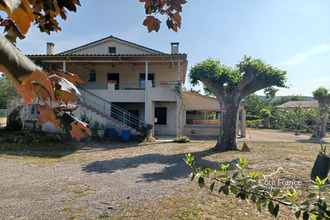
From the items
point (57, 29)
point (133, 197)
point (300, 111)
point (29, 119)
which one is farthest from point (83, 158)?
point (300, 111)

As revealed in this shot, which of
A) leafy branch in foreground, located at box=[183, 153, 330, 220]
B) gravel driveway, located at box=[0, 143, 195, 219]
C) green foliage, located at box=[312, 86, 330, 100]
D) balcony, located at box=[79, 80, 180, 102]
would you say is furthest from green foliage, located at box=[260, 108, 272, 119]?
leafy branch in foreground, located at box=[183, 153, 330, 220]

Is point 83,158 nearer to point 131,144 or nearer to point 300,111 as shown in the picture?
point 131,144

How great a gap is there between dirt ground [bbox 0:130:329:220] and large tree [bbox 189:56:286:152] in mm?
2252

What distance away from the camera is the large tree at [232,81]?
966 cm

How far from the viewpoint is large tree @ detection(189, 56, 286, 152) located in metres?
9.66

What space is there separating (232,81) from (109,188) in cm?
849

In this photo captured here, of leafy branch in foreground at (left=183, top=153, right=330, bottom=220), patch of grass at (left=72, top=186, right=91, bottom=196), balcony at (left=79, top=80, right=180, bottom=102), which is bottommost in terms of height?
patch of grass at (left=72, top=186, right=91, bottom=196)

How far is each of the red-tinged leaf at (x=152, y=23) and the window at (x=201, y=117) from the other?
14.6 m

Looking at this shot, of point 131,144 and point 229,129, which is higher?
point 229,129

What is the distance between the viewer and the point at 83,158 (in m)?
7.92

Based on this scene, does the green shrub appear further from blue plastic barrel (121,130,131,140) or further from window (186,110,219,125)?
blue plastic barrel (121,130,131,140)

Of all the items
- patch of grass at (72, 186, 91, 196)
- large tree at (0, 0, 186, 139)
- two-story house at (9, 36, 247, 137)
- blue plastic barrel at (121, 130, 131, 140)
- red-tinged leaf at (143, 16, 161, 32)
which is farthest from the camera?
two-story house at (9, 36, 247, 137)

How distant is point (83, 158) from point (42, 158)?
161 cm

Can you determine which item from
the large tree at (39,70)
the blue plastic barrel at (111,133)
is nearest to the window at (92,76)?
the blue plastic barrel at (111,133)
